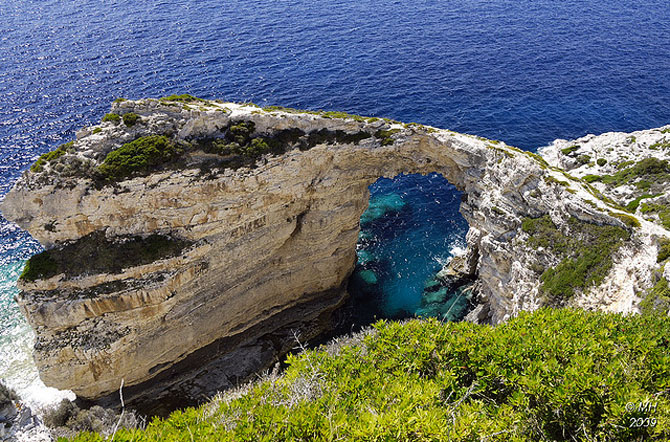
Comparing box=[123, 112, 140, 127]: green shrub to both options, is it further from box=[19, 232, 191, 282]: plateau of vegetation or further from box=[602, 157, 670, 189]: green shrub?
box=[602, 157, 670, 189]: green shrub

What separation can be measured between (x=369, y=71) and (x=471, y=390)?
186 ft

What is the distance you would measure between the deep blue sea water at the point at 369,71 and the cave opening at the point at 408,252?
8.1 inches

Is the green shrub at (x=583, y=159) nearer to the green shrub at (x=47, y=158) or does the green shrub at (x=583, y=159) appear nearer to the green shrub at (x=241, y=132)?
the green shrub at (x=241, y=132)

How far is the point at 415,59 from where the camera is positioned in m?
66.5

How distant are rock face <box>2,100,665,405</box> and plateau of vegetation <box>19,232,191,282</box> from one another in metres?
0.09

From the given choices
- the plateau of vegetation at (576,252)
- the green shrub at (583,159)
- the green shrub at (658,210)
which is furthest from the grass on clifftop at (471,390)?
the green shrub at (583,159)

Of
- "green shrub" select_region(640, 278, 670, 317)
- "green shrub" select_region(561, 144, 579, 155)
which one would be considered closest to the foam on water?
"green shrub" select_region(640, 278, 670, 317)

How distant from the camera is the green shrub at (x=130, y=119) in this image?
2808cm

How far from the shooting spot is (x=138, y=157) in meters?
26.8

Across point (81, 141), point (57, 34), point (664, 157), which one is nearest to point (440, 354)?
point (81, 141)

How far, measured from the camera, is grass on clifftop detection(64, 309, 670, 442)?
39.7ft

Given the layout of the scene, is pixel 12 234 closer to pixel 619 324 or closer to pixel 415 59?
pixel 619 324

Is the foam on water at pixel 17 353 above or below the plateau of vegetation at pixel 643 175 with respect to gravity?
below

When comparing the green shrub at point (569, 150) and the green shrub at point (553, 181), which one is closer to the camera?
the green shrub at point (553, 181)
